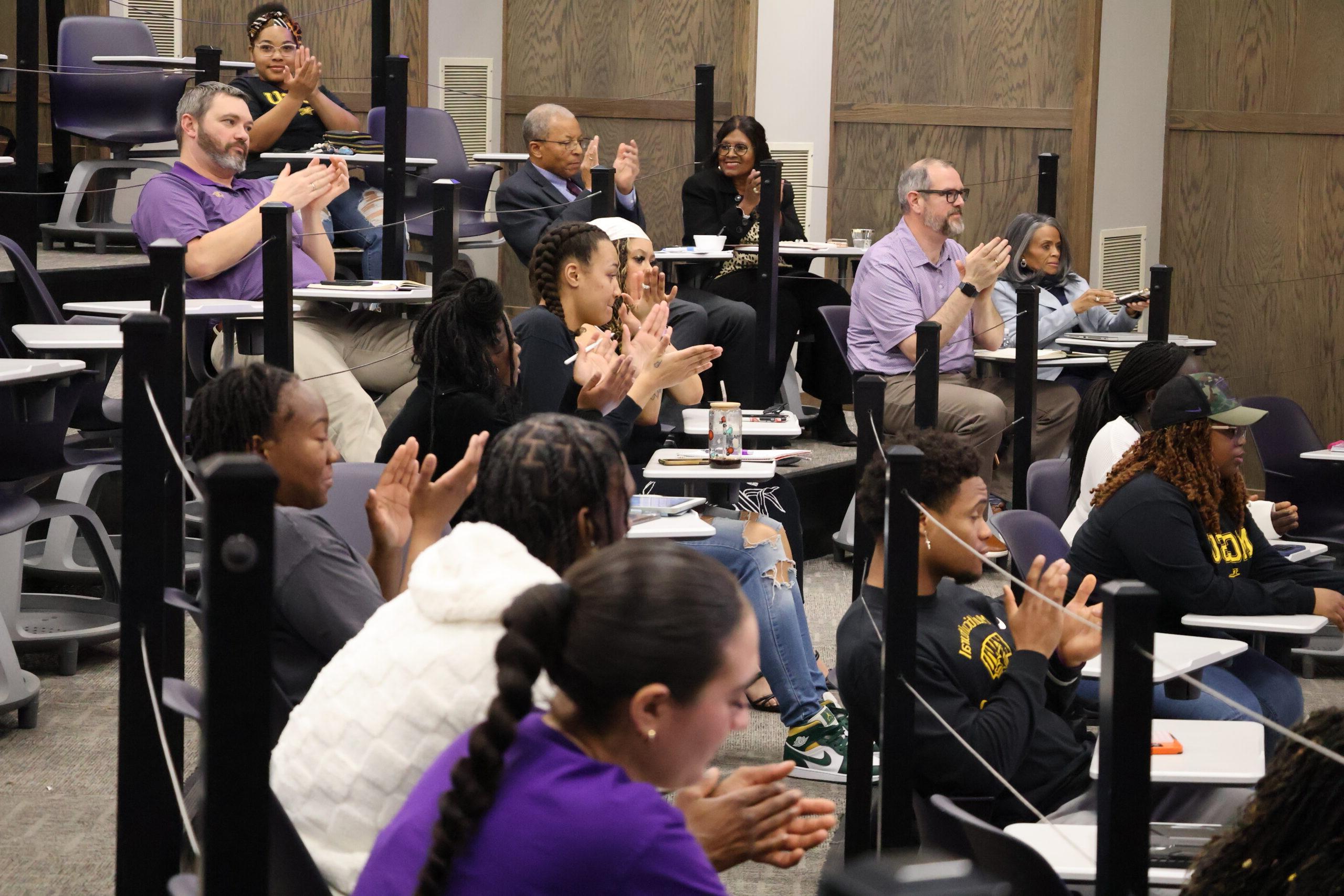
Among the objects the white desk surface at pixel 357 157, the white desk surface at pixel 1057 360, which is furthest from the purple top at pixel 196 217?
the white desk surface at pixel 1057 360

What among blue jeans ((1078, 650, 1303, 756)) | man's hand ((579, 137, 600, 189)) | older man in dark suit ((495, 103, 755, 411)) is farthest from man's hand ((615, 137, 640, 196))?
blue jeans ((1078, 650, 1303, 756))

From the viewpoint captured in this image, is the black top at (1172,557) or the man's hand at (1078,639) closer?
the man's hand at (1078,639)

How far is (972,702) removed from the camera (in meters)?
2.41

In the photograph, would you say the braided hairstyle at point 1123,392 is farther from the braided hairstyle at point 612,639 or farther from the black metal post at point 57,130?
the black metal post at point 57,130

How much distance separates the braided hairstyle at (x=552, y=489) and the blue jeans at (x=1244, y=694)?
4.67 ft

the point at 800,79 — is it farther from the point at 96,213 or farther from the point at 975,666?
the point at 975,666

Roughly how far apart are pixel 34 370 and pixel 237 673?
2371 mm

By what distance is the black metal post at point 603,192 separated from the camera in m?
5.40

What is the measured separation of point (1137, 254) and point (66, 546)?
4403mm

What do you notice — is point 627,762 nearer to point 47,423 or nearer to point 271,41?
point 47,423

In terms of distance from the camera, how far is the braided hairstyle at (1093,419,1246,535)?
10.4ft

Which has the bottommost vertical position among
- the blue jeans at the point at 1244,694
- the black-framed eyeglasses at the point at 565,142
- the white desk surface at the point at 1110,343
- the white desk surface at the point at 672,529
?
the blue jeans at the point at 1244,694

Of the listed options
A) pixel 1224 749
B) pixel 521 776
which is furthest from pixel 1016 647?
pixel 521 776

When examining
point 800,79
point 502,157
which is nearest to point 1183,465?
point 502,157
